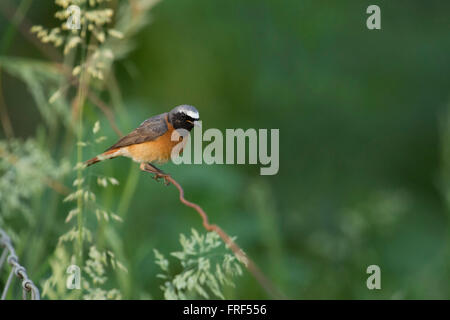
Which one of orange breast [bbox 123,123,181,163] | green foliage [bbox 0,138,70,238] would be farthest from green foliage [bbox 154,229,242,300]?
green foliage [bbox 0,138,70,238]

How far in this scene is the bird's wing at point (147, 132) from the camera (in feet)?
3.22

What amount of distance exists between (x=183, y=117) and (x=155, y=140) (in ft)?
0.19

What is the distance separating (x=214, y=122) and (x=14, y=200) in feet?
5.62

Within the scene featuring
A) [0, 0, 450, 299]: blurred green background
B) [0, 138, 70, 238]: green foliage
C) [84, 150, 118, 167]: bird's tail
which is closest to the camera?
[84, 150, 118, 167]: bird's tail

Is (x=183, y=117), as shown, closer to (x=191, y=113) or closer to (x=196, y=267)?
(x=191, y=113)

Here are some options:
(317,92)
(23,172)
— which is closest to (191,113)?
(23,172)

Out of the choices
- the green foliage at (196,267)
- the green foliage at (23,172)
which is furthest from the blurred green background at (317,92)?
the green foliage at (196,267)

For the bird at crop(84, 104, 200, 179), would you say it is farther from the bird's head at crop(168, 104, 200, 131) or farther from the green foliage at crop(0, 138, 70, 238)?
the green foliage at crop(0, 138, 70, 238)

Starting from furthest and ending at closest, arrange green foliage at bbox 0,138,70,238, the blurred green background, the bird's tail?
the blurred green background
green foliage at bbox 0,138,70,238
the bird's tail

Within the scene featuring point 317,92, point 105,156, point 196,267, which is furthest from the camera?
point 317,92

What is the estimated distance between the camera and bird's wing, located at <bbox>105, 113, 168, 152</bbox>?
3.22ft

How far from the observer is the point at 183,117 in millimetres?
995

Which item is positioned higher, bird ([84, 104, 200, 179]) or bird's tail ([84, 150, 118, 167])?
bird ([84, 104, 200, 179])
